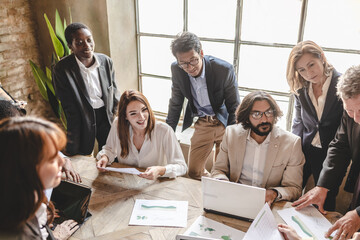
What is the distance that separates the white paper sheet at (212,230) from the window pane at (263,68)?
1.94 meters

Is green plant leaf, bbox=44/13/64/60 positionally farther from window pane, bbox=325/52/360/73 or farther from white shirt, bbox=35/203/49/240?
window pane, bbox=325/52/360/73

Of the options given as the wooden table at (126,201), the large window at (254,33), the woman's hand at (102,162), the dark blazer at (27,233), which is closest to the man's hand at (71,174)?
the wooden table at (126,201)

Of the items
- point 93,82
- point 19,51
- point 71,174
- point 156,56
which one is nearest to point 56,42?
point 19,51

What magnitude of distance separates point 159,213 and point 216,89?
1.18m

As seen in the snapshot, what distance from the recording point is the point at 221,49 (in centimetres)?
322

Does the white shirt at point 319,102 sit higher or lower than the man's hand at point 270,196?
higher

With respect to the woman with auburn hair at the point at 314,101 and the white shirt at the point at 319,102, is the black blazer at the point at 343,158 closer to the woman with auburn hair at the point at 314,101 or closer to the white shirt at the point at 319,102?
the woman with auburn hair at the point at 314,101

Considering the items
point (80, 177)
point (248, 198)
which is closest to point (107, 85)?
point (80, 177)

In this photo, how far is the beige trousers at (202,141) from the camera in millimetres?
2676

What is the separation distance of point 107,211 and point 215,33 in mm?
2202

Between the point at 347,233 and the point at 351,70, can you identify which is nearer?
the point at 347,233

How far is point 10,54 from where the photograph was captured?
3.17 meters

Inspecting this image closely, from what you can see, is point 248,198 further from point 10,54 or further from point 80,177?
point 10,54

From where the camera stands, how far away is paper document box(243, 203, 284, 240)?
1382 mm
